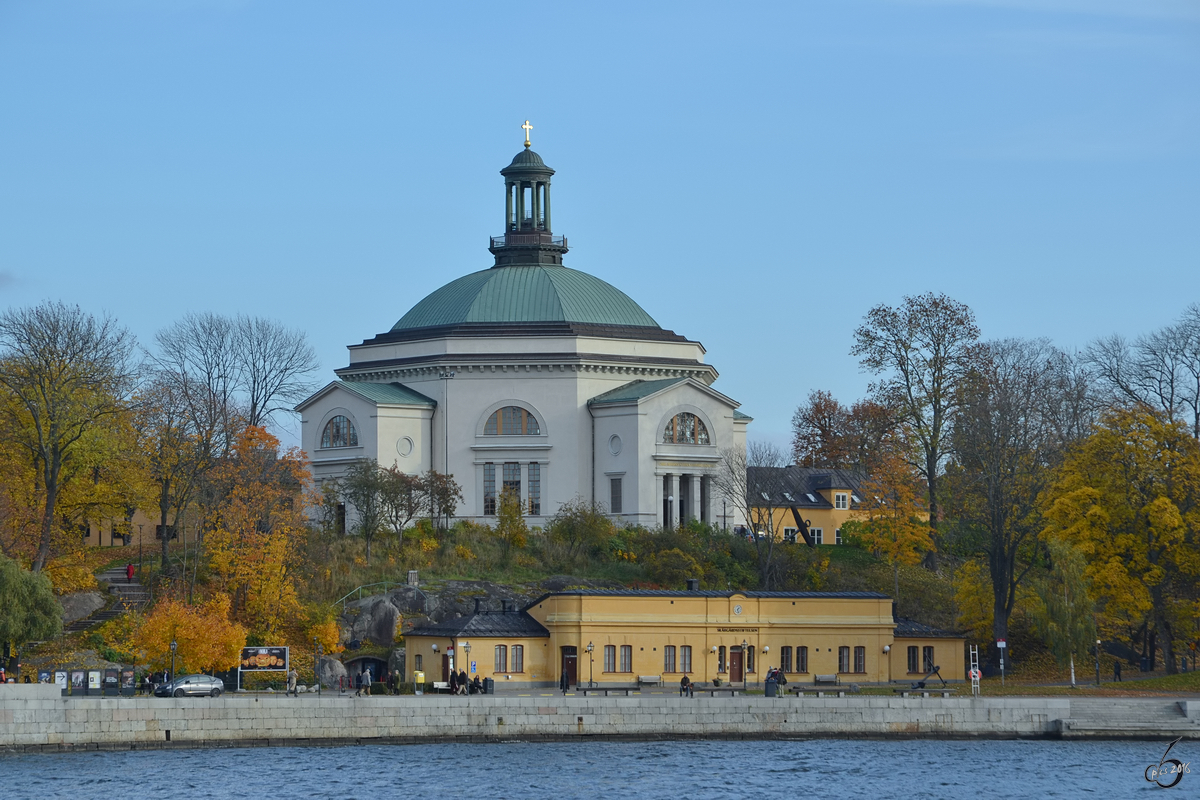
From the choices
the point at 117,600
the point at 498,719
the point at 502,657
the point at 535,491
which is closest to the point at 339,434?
the point at 535,491

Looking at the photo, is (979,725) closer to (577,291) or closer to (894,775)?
(894,775)

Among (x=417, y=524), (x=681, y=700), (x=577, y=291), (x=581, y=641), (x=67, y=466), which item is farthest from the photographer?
(x=577, y=291)

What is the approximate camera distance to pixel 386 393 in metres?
79.4

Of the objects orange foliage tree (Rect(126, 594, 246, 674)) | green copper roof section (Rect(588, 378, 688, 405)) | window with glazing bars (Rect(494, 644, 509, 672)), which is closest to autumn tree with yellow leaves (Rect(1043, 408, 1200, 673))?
window with glazing bars (Rect(494, 644, 509, 672))

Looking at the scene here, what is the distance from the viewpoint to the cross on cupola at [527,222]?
86500 millimetres

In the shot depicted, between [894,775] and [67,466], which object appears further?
[67,466]

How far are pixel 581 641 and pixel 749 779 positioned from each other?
1229cm

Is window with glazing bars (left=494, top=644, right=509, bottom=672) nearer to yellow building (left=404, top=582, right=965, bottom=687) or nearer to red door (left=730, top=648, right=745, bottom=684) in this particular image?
yellow building (left=404, top=582, right=965, bottom=687)

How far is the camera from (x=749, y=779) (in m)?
50.1

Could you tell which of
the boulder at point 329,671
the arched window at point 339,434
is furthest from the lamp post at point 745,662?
the arched window at point 339,434

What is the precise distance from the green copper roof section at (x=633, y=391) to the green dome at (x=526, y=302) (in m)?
3.28

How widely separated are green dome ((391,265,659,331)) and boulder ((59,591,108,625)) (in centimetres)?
2125

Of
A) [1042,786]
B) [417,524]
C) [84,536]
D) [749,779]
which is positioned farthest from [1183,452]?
[84,536]

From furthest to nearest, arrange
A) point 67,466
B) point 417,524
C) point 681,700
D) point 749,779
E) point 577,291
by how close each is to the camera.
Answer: point 577,291 → point 417,524 → point 67,466 → point 681,700 → point 749,779
